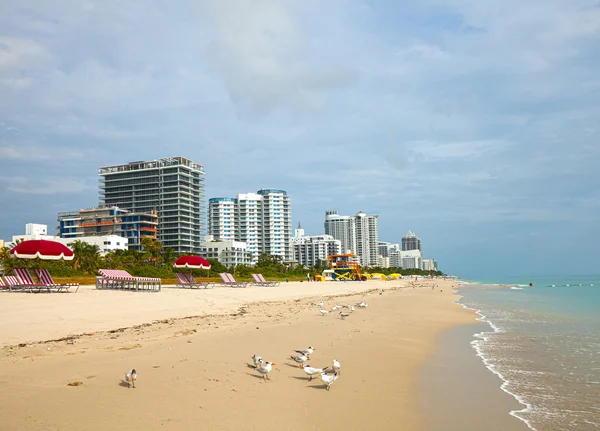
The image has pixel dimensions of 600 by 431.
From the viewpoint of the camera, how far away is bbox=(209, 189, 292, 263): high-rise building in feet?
550

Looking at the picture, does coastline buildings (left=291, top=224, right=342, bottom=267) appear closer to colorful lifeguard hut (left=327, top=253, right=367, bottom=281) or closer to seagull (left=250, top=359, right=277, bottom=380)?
colorful lifeguard hut (left=327, top=253, right=367, bottom=281)

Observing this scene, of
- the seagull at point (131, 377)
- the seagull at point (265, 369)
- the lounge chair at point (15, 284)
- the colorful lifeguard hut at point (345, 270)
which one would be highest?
the lounge chair at point (15, 284)

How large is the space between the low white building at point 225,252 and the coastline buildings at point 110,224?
56.2ft

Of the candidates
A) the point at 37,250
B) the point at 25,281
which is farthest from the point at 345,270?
the point at 25,281

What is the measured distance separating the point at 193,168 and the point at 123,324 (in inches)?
4616

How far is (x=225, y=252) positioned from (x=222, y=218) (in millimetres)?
42770

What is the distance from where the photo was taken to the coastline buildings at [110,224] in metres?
112

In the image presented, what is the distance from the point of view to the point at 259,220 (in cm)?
16950

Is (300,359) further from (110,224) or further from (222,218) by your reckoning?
→ (222,218)

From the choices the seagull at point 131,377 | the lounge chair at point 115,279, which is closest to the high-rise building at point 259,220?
the lounge chair at point 115,279

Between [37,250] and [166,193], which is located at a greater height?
[166,193]

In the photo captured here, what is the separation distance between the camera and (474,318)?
19.2m

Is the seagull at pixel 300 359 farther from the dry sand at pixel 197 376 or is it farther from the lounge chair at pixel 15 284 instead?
the lounge chair at pixel 15 284

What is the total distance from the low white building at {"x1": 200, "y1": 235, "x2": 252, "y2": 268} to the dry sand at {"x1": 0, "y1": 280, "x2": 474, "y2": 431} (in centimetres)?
11415
